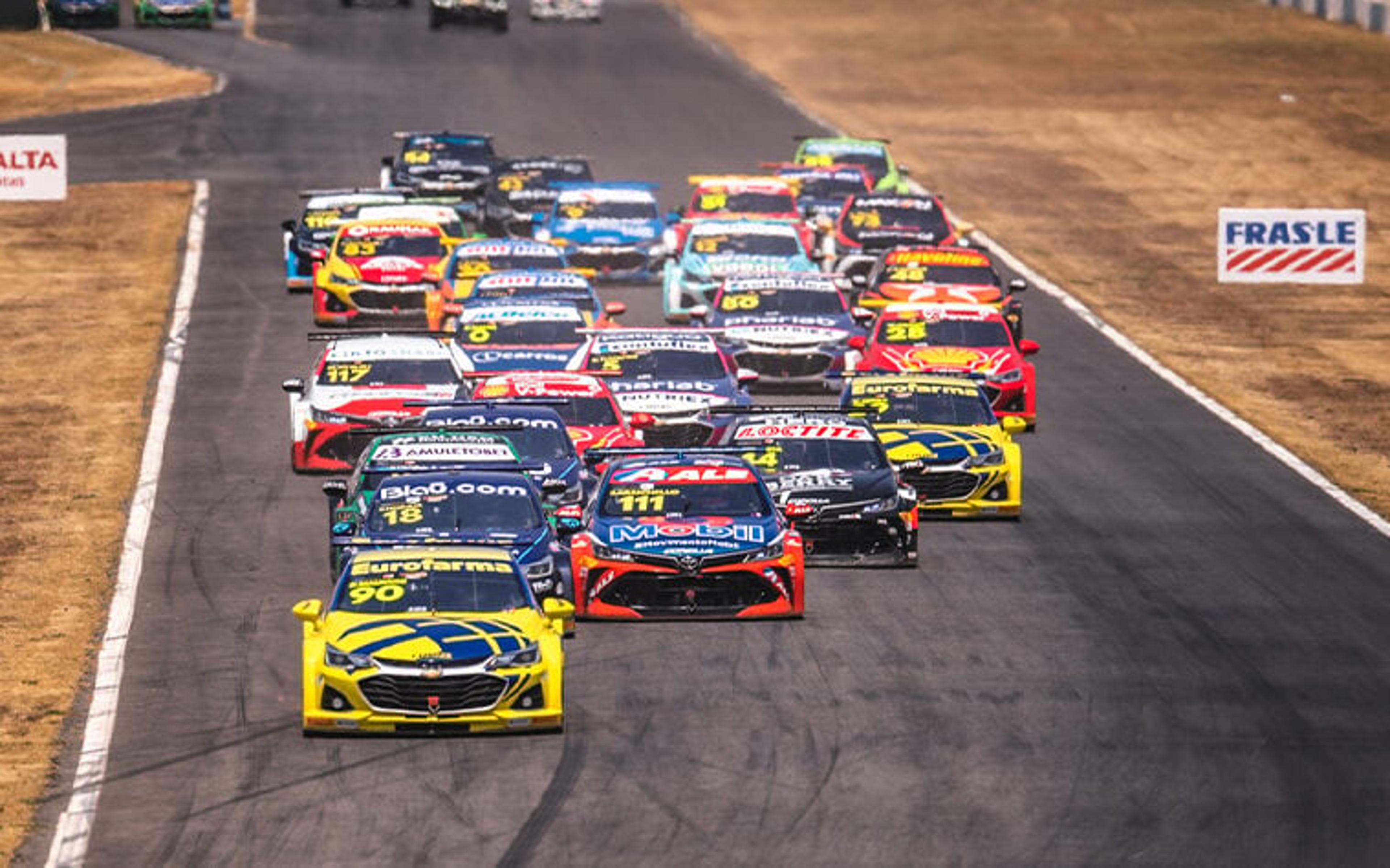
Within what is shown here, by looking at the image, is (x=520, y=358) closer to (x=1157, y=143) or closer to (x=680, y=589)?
(x=680, y=589)

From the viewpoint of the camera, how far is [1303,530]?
105 ft

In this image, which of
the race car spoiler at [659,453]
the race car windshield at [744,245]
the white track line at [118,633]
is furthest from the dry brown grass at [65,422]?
the race car windshield at [744,245]

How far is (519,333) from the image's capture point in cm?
3881

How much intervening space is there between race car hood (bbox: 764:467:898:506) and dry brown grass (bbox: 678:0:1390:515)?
7534 millimetres

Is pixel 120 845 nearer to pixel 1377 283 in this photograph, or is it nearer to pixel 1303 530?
pixel 1303 530

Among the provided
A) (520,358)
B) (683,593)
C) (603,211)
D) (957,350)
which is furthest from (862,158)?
(683,593)

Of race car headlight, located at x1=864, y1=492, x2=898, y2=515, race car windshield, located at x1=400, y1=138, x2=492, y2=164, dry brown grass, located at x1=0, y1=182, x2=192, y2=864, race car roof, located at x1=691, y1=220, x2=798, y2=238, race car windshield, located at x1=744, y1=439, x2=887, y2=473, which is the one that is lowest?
dry brown grass, located at x1=0, y1=182, x2=192, y2=864

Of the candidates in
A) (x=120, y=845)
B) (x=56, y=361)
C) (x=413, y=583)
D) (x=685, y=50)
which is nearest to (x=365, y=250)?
(x=56, y=361)

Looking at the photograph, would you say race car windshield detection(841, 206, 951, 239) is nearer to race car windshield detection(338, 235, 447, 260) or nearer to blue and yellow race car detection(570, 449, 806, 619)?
race car windshield detection(338, 235, 447, 260)

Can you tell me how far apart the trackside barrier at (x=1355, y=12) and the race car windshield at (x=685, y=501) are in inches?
2612

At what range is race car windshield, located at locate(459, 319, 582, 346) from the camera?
127 ft

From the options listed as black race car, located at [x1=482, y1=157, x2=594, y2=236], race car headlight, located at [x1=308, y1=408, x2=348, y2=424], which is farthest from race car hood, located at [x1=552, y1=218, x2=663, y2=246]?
race car headlight, located at [x1=308, y1=408, x2=348, y2=424]

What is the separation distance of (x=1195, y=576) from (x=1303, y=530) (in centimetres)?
318

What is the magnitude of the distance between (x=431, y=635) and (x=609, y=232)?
26.6 m
